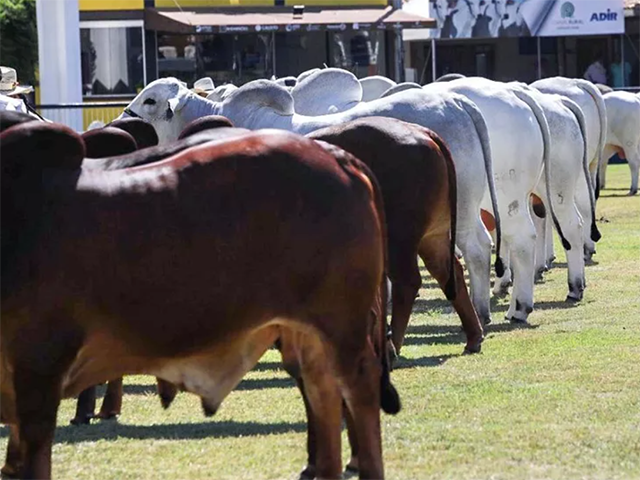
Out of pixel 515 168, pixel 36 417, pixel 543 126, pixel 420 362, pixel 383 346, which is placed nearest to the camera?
pixel 36 417

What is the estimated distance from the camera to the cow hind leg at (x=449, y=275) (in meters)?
10.9

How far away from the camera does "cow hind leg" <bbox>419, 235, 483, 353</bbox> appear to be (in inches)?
429

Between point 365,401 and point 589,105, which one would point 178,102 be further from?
point 365,401

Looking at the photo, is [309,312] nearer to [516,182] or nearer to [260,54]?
[516,182]

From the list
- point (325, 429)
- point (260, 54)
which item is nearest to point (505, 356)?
point (325, 429)

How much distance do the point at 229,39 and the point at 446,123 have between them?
24397mm

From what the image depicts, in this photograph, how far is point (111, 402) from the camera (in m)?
9.24

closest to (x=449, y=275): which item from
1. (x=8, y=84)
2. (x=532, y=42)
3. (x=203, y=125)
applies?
(x=203, y=125)

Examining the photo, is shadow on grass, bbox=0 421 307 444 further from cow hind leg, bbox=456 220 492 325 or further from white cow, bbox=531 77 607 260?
white cow, bbox=531 77 607 260

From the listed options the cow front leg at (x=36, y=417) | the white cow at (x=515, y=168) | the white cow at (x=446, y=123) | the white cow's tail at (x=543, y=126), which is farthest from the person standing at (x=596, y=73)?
the cow front leg at (x=36, y=417)

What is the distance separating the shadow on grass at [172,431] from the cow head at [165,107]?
4.95 m

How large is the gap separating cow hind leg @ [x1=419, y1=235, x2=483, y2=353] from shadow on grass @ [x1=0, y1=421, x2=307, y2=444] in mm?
2374

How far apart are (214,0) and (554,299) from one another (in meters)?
22.6

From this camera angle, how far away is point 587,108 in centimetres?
1902
